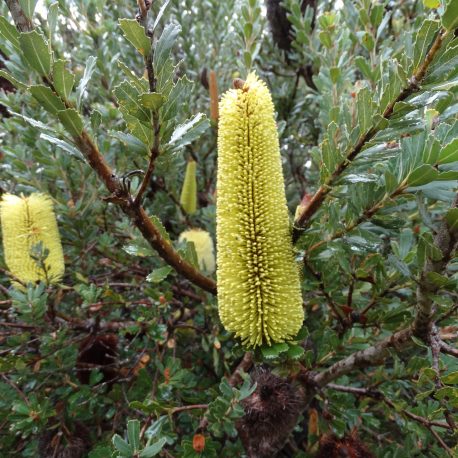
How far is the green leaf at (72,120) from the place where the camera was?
2.49 ft

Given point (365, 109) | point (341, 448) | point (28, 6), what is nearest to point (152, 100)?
point (28, 6)

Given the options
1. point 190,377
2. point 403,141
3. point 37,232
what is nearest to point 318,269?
point 403,141

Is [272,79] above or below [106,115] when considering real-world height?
above

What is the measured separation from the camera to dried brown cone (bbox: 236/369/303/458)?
1.15m

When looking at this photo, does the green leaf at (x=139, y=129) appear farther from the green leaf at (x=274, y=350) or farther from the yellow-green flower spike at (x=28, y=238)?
the yellow-green flower spike at (x=28, y=238)

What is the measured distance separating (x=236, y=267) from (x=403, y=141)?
1.45ft

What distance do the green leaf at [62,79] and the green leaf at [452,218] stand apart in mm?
770

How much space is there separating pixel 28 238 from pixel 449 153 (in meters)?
1.42

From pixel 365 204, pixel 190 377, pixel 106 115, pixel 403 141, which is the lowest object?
pixel 190 377

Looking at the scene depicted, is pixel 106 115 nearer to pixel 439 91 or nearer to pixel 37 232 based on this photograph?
pixel 37 232

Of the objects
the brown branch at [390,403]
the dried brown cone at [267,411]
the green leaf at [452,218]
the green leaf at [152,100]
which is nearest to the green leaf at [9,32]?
the green leaf at [152,100]

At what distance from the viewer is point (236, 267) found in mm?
964

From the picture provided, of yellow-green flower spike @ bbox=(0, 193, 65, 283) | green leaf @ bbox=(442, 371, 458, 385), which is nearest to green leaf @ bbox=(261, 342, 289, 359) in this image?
green leaf @ bbox=(442, 371, 458, 385)

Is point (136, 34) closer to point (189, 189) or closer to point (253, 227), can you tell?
point (253, 227)
